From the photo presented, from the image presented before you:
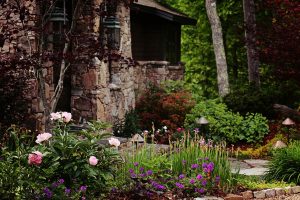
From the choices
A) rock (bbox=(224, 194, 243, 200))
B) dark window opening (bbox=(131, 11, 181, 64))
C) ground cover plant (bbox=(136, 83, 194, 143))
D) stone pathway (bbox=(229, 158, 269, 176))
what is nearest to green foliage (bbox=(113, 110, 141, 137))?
ground cover plant (bbox=(136, 83, 194, 143))

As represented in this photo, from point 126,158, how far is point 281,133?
7.18 meters

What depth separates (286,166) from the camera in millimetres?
11156

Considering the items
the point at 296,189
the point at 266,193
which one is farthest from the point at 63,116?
the point at 296,189

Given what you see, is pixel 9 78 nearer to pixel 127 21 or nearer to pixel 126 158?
pixel 126 158

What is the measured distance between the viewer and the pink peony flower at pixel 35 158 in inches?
313

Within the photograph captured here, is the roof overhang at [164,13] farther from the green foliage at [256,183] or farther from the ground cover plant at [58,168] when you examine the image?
the ground cover plant at [58,168]

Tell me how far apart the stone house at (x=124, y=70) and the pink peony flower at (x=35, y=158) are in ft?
13.2

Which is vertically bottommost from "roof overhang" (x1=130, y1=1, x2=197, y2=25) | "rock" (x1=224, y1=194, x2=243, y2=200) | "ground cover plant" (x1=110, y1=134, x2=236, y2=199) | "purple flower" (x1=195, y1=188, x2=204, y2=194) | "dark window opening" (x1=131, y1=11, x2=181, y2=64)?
"rock" (x1=224, y1=194, x2=243, y2=200)

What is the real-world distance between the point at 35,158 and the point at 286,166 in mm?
4939

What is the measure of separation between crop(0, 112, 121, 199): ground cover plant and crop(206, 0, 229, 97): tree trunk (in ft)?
42.5

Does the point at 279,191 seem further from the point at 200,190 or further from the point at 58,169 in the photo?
the point at 58,169

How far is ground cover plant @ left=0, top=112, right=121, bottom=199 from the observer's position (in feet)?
26.3

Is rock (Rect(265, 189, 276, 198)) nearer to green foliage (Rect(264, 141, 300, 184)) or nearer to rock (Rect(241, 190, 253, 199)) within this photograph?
rock (Rect(241, 190, 253, 199))

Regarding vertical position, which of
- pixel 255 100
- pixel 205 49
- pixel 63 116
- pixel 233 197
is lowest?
pixel 233 197
